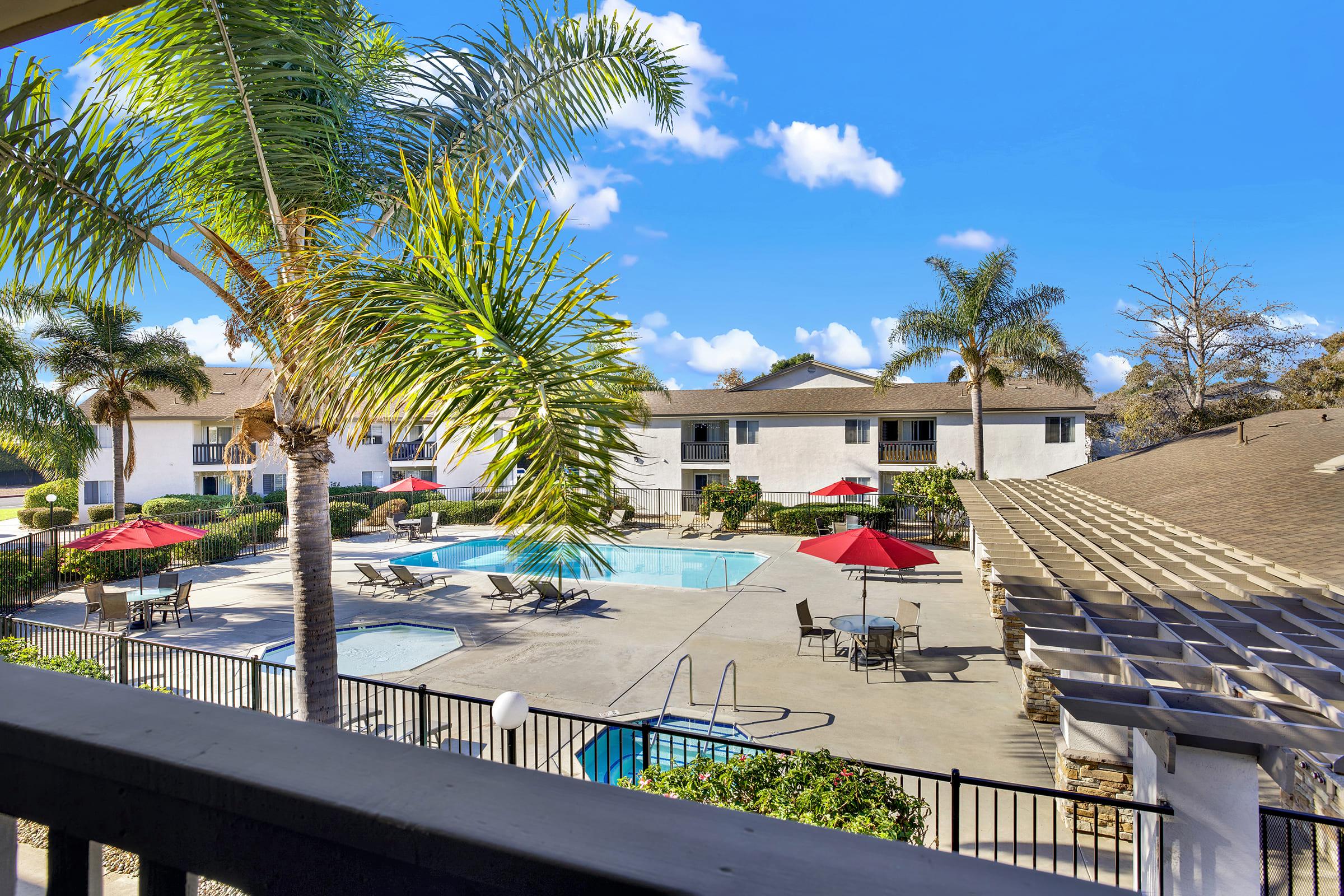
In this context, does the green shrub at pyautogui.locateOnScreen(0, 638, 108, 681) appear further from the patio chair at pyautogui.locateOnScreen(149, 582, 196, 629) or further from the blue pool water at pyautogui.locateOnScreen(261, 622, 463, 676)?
the patio chair at pyautogui.locateOnScreen(149, 582, 196, 629)

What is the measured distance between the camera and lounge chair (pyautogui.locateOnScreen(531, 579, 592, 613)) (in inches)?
647

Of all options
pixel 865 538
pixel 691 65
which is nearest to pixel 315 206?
pixel 691 65

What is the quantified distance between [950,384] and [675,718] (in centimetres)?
3233

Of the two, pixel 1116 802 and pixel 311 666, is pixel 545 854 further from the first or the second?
pixel 311 666

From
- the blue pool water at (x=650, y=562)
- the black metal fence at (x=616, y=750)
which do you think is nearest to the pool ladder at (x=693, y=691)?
the black metal fence at (x=616, y=750)

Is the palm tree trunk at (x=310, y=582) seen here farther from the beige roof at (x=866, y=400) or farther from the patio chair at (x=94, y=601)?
the beige roof at (x=866, y=400)

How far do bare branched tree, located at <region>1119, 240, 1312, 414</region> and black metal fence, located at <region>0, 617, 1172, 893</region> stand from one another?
32424 millimetres

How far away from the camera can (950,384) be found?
123 feet

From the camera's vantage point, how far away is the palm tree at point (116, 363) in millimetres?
23516

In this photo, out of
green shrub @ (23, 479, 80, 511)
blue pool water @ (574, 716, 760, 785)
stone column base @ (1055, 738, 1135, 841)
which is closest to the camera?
stone column base @ (1055, 738, 1135, 841)

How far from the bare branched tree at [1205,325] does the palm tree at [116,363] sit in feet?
135

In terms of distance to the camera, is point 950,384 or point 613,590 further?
point 950,384

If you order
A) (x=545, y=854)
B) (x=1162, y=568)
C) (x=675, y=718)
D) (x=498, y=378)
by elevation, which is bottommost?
(x=675, y=718)

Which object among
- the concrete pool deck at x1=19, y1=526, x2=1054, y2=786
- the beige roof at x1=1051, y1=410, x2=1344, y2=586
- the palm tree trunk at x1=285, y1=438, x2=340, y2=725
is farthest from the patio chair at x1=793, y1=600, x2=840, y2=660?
the palm tree trunk at x1=285, y1=438, x2=340, y2=725
